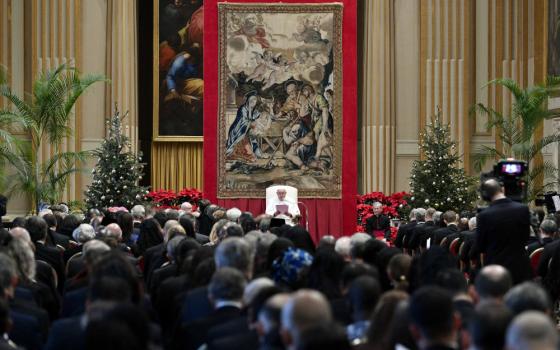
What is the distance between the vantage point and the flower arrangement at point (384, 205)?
24.0 metres

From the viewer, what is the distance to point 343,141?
21688 mm

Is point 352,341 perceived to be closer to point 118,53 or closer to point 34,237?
point 34,237

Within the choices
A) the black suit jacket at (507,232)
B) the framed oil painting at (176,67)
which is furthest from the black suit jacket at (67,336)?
the framed oil painting at (176,67)

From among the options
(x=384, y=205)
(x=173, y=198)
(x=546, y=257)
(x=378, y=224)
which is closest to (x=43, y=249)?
(x=546, y=257)

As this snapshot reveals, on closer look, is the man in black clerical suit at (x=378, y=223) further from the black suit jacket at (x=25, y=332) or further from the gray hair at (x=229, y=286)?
the gray hair at (x=229, y=286)

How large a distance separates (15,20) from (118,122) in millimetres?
5485

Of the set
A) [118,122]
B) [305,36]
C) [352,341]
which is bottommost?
[352,341]

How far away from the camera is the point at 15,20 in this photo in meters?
26.6

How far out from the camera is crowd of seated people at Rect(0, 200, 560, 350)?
466 cm

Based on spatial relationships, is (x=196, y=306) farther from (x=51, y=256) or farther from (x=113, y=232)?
(x=51, y=256)

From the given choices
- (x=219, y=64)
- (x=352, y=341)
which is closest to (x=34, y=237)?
(x=352, y=341)

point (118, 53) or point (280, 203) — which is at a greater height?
point (118, 53)

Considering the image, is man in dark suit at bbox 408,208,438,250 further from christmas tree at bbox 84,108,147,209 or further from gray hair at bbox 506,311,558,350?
gray hair at bbox 506,311,558,350

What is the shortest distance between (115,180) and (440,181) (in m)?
6.55
